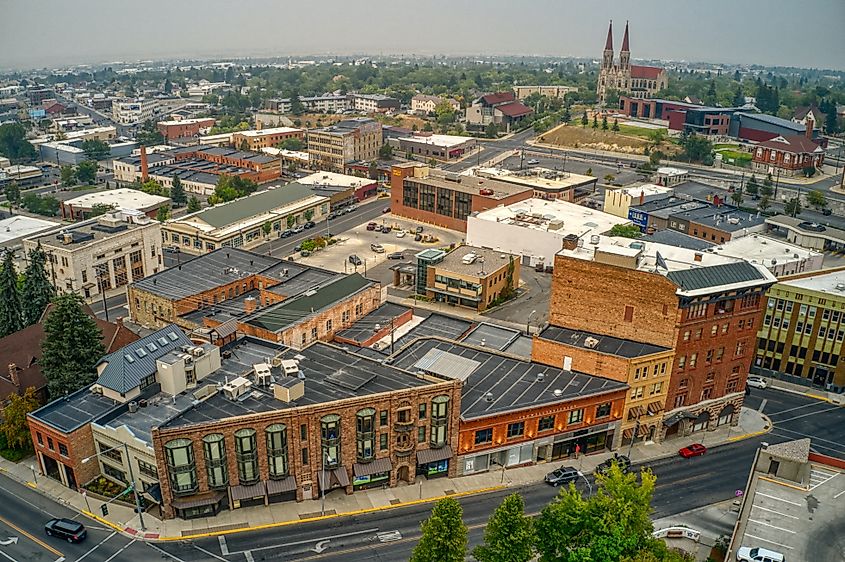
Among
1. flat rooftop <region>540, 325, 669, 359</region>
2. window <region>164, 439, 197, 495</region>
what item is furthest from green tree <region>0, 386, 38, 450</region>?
flat rooftop <region>540, 325, 669, 359</region>

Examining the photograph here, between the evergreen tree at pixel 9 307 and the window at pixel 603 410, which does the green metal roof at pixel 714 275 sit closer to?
the window at pixel 603 410

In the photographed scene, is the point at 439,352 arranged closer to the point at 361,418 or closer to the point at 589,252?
the point at 361,418

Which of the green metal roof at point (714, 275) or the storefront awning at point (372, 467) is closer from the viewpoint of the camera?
the storefront awning at point (372, 467)

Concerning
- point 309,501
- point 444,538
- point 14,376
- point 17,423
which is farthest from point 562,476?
point 14,376

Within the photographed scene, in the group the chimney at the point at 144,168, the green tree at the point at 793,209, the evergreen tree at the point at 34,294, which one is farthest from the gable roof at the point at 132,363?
the chimney at the point at 144,168

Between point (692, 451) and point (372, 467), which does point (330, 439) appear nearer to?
point (372, 467)

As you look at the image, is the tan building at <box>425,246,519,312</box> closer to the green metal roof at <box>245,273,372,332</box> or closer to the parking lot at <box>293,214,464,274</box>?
the parking lot at <box>293,214,464,274</box>
